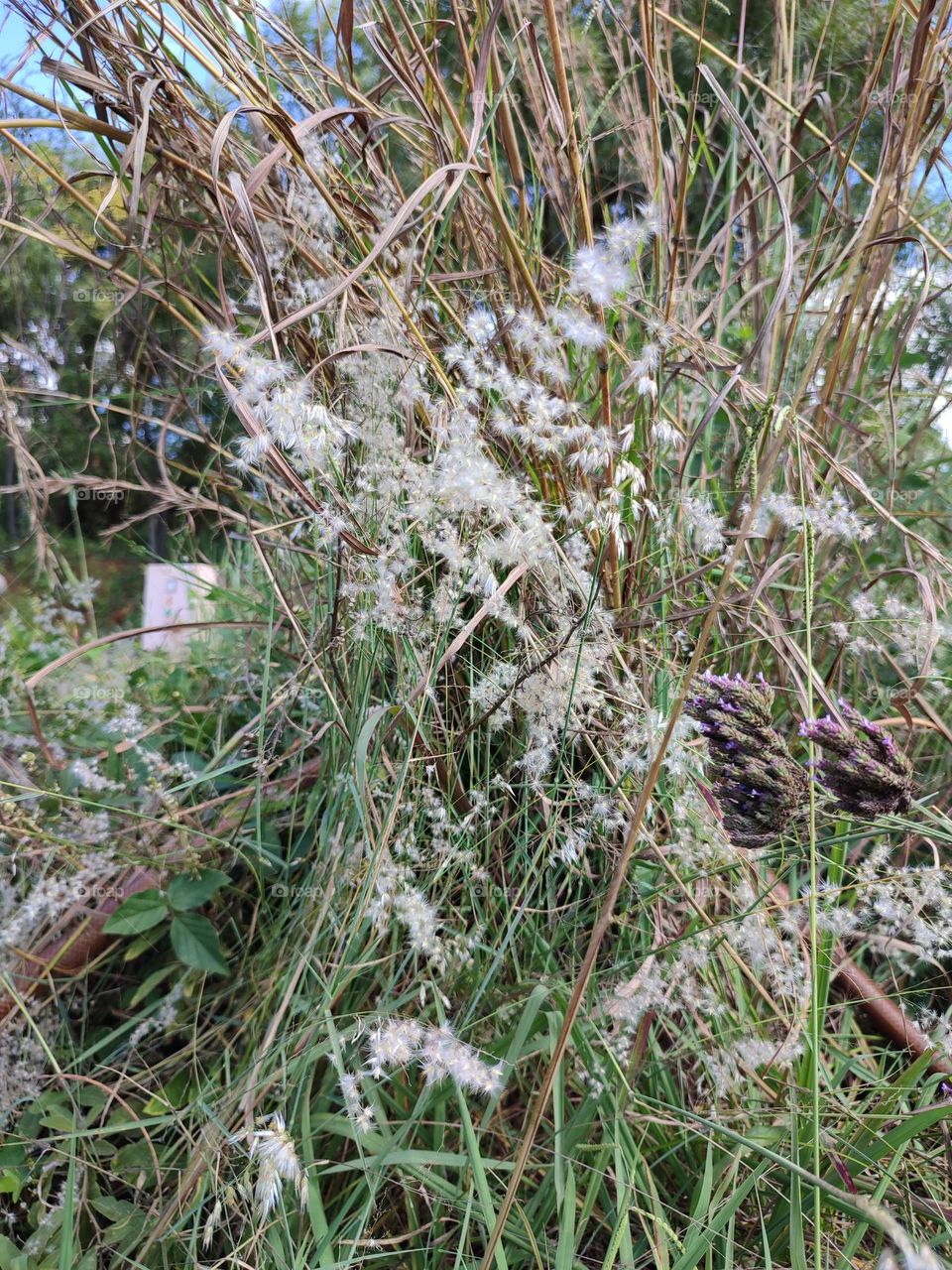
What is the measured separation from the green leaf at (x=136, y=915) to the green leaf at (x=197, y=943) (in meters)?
0.02

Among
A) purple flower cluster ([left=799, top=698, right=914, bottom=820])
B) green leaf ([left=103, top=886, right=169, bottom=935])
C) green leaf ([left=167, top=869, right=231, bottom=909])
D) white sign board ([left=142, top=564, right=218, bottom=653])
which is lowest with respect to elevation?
green leaf ([left=103, top=886, right=169, bottom=935])

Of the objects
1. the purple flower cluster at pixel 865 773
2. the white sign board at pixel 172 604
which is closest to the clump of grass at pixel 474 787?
the purple flower cluster at pixel 865 773

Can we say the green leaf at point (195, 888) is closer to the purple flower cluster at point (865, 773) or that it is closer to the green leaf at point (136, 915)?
the green leaf at point (136, 915)

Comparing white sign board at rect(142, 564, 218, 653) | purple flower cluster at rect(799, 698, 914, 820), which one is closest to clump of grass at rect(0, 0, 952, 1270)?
purple flower cluster at rect(799, 698, 914, 820)

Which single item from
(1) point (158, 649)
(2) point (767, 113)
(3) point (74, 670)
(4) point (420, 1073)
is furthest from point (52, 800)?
(2) point (767, 113)

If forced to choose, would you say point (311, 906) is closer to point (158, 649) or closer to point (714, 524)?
point (714, 524)

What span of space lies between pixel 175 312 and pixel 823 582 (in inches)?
32.2

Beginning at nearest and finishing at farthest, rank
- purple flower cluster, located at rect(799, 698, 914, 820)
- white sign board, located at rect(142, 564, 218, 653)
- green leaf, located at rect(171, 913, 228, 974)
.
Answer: purple flower cluster, located at rect(799, 698, 914, 820), green leaf, located at rect(171, 913, 228, 974), white sign board, located at rect(142, 564, 218, 653)

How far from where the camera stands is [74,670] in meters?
1.19

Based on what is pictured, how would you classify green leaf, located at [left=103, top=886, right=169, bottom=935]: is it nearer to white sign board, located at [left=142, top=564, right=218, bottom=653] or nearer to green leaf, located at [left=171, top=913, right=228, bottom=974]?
green leaf, located at [left=171, top=913, right=228, bottom=974]

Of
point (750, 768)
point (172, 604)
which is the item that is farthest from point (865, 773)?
point (172, 604)

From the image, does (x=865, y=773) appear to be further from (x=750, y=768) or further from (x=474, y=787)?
(x=474, y=787)

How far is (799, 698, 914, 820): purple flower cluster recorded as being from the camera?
1.72ft

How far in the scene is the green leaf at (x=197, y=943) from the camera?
0.81 m
